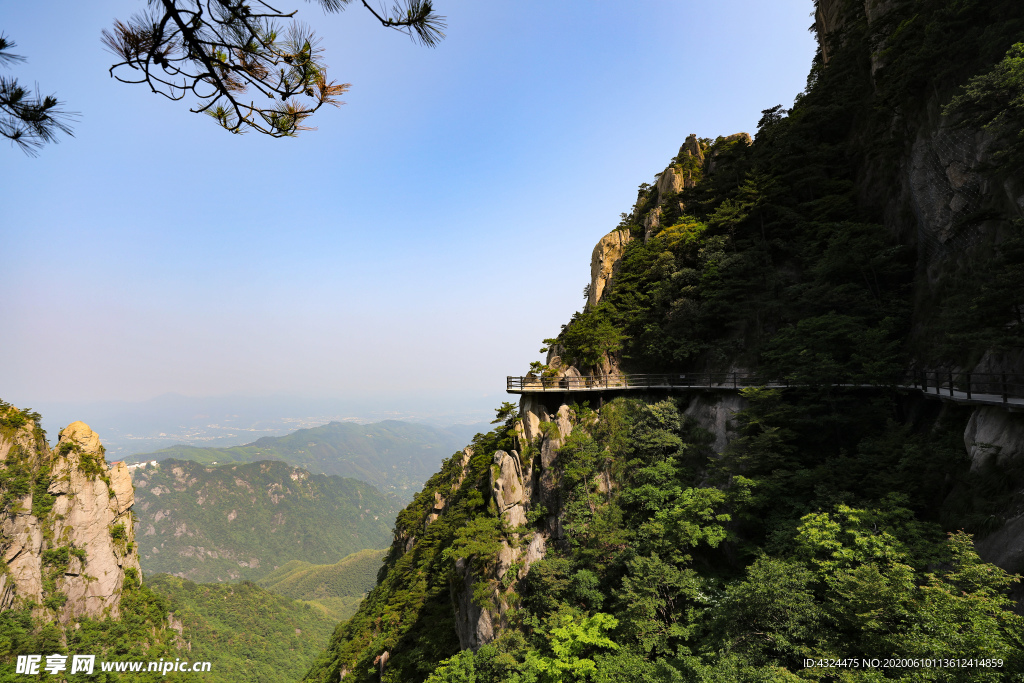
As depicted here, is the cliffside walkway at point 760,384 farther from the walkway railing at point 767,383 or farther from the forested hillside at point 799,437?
the forested hillside at point 799,437

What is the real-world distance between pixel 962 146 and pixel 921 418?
1000 cm

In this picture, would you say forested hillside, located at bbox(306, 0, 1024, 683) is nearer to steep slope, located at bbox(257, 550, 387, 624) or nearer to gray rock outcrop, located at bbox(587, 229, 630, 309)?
gray rock outcrop, located at bbox(587, 229, 630, 309)

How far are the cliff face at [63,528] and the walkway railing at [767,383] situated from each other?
46281mm

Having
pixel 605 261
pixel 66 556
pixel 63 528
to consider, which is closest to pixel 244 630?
pixel 66 556

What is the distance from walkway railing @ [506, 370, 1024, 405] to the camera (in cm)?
1172

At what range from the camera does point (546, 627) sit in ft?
49.0

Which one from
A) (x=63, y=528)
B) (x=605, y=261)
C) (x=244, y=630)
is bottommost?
(x=244, y=630)

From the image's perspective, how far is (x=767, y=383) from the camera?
18.6 meters

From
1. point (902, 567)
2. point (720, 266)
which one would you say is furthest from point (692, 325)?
point (902, 567)

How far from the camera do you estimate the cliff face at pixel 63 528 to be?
36.1 metres

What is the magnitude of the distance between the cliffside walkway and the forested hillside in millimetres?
438

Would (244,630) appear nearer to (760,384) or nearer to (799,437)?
(760,384)

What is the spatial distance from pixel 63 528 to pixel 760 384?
60001 mm

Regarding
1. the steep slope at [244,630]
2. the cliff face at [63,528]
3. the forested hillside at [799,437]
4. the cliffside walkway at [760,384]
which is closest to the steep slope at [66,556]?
the cliff face at [63,528]
